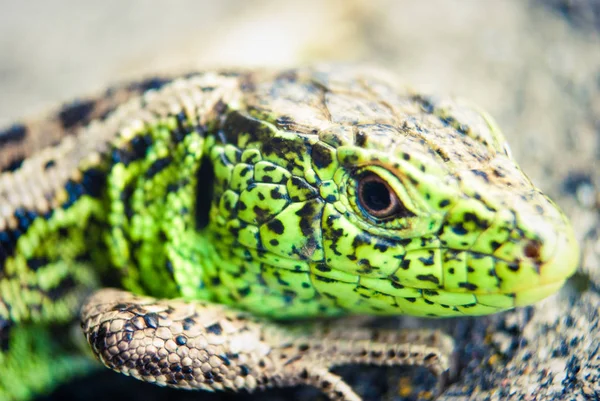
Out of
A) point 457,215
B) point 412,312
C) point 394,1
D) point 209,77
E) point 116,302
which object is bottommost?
point 116,302

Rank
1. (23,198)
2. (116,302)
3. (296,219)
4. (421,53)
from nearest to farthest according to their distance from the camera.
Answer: (296,219)
(116,302)
(23,198)
(421,53)

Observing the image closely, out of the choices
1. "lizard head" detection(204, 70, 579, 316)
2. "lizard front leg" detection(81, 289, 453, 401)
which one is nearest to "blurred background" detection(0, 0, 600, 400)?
"lizard front leg" detection(81, 289, 453, 401)

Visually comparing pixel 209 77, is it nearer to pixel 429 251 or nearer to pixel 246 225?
pixel 246 225

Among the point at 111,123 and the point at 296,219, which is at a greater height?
the point at 111,123

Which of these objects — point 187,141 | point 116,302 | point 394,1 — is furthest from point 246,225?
point 394,1

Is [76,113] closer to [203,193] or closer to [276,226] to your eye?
[203,193]

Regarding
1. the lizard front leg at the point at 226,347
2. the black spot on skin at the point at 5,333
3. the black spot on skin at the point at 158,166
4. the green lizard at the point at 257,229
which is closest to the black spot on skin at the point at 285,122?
the green lizard at the point at 257,229
